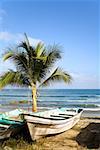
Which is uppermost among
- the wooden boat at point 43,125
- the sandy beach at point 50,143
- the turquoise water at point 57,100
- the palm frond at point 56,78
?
the palm frond at point 56,78

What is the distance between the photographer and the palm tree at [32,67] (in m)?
11.3

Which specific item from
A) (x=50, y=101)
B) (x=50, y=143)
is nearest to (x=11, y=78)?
(x=50, y=143)

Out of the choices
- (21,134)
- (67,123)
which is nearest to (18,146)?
(21,134)

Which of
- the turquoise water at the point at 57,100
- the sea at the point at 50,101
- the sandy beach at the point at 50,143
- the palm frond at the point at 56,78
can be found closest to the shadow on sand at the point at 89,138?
the sandy beach at the point at 50,143

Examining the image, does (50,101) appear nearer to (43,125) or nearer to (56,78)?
(56,78)

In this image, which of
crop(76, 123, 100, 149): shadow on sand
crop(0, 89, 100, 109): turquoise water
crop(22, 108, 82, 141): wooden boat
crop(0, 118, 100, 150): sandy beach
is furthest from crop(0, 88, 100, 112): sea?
crop(0, 118, 100, 150): sandy beach

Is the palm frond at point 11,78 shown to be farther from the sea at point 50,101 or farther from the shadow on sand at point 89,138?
the shadow on sand at point 89,138

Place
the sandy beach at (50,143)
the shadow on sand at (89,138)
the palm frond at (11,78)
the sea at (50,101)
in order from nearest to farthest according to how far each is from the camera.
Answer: the sandy beach at (50,143) → the shadow on sand at (89,138) → the palm frond at (11,78) → the sea at (50,101)

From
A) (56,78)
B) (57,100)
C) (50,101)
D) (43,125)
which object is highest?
(56,78)

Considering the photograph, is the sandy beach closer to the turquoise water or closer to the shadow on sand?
the shadow on sand

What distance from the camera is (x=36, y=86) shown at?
38.7ft

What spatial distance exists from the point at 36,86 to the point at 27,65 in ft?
3.08

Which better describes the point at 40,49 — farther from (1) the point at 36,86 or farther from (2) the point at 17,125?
(2) the point at 17,125

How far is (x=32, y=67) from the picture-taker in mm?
11328
